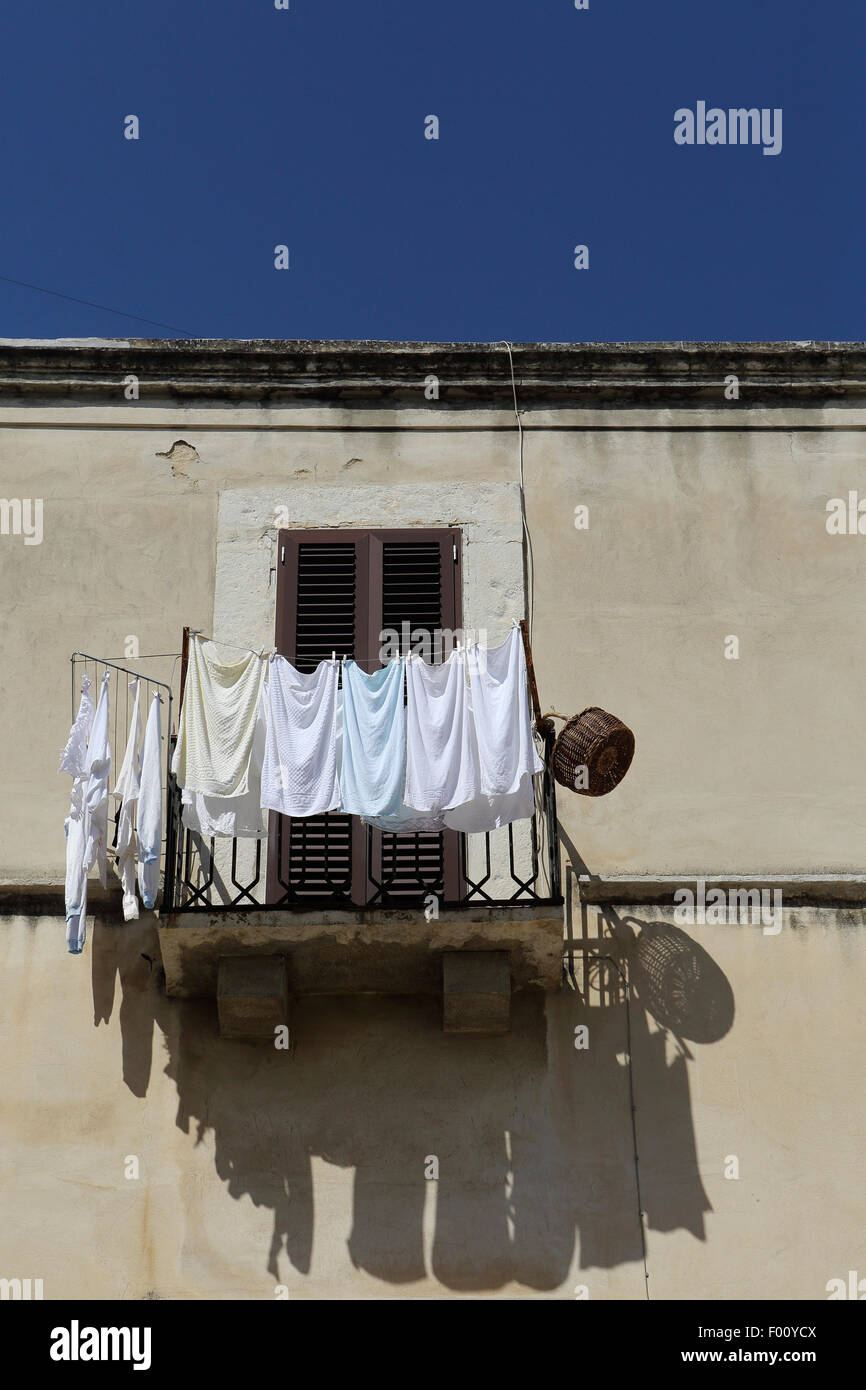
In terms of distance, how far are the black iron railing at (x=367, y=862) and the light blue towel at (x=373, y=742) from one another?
2.17 feet

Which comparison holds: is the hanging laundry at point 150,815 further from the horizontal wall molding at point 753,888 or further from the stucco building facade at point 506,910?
the horizontal wall molding at point 753,888

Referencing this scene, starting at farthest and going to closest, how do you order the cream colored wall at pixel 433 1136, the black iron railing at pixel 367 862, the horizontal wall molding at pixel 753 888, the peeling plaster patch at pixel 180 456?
the peeling plaster patch at pixel 180 456 → the horizontal wall molding at pixel 753 888 → the black iron railing at pixel 367 862 → the cream colored wall at pixel 433 1136

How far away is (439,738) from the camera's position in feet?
32.3

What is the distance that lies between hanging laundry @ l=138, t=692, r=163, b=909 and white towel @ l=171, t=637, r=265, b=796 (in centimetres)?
12

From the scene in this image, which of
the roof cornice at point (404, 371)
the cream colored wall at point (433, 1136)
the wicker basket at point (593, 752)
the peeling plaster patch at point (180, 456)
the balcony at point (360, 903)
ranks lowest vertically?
the cream colored wall at point (433, 1136)

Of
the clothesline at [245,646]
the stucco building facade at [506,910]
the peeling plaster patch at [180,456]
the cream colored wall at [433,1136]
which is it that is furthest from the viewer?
the peeling plaster patch at [180,456]

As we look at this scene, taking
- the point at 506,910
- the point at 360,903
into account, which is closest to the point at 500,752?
the point at 506,910

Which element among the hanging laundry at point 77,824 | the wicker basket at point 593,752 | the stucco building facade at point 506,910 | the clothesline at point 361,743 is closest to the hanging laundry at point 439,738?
the clothesline at point 361,743

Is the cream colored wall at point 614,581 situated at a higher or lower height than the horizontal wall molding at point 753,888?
higher

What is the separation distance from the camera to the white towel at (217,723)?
32.6 ft

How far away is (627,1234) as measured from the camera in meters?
9.53

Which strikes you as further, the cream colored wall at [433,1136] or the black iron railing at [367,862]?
the black iron railing at [367,862]
